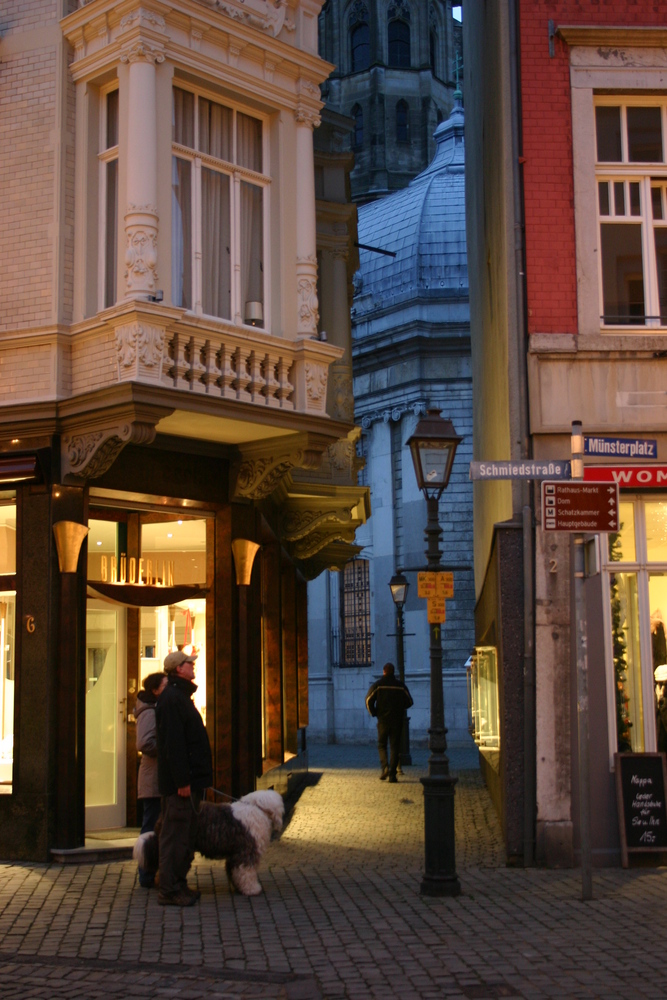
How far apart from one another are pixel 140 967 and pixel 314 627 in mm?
32979

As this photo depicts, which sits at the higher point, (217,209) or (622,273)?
(217,209)

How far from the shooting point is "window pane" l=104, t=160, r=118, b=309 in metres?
12.7

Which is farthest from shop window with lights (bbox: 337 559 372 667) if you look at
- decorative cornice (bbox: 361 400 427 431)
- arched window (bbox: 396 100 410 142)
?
arched window (bbox: 396 100 410 142)

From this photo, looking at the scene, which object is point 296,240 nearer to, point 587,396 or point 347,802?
point 587,396

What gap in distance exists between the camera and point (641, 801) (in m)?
11.3

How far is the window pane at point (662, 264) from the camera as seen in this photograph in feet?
41.8

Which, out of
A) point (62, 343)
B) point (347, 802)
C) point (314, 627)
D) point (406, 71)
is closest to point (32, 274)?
point (62, 343)

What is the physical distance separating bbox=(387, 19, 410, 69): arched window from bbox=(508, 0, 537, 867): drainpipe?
177 ft

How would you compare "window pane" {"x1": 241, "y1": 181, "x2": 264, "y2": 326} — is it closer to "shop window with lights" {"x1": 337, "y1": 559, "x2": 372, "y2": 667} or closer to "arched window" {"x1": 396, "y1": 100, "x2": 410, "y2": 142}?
"shop window with lights" {"x1": 337, "y1": 559, "x2": 372, "y2": 667}

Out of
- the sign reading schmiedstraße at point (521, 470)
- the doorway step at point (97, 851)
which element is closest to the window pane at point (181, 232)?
the sign reading schmiedstraße at point (521, 470)

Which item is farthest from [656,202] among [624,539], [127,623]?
[127,623]

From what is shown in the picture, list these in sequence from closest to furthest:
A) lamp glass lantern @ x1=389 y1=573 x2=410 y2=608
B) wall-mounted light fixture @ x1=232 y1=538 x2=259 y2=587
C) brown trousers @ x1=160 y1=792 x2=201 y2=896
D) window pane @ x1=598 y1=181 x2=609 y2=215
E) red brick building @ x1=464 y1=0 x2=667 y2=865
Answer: brown trousers @ x1=160 y1=792 x2=201 y2=896 → red brick building @ x1=464 y1=0 x2=667 y2=865 → window pane @ x1=598 y1=181 x2=609 y2=215 → wall-mounted light fixture @ x1=232 y1=538 x2=259 y2=587 → lamp glass lantern @ x1=389 y1=573 x2=410 y2=608

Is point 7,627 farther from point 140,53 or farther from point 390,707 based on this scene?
point 390,707

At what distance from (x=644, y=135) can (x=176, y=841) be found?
27.8 feet
